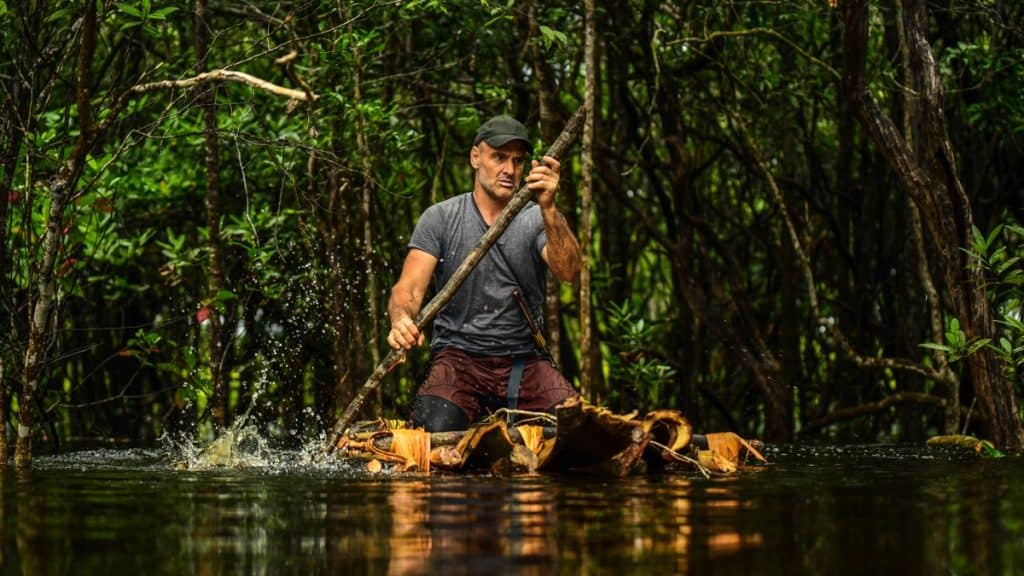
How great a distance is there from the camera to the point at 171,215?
32.4 feet

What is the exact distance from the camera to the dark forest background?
302 inches

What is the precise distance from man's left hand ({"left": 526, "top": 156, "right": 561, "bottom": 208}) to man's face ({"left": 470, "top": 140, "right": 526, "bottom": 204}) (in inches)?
28.3

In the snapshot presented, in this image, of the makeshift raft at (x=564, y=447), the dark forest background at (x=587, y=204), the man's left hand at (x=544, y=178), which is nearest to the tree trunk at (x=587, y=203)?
the dark forest background at (x=587, y=204)

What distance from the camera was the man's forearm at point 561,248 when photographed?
21.5ft

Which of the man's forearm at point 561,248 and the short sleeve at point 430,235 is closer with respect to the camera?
the man's forearm at point 561,248

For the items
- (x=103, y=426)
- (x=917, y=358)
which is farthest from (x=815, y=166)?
(x=103, y=426)

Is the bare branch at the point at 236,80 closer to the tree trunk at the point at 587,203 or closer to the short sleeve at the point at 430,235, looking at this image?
the short sleeve at the point at 430,235

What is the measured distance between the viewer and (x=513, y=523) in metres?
3.77

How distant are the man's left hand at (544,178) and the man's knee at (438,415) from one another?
116cm

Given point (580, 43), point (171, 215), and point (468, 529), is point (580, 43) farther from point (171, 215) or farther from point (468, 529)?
point (468, 529)

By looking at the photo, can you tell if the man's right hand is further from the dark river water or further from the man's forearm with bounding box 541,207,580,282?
the man's forearm with bounding box 541,207,580,282

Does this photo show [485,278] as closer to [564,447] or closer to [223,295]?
[564,447]

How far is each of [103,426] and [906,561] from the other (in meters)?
9.12

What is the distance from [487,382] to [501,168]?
1.04 m
